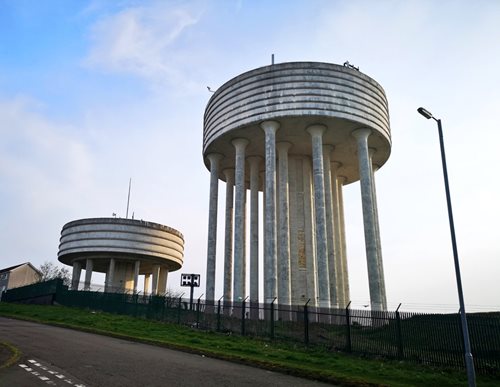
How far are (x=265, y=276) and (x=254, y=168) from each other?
41.7 feet

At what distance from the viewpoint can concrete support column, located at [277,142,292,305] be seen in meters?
32.9

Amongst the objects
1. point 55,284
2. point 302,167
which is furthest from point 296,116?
point 55,284

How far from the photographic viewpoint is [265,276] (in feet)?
110

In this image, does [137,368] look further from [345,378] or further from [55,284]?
[55,284]

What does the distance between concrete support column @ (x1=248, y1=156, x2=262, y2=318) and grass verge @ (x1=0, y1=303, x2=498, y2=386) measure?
1075 cm

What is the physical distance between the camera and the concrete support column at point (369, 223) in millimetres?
31453

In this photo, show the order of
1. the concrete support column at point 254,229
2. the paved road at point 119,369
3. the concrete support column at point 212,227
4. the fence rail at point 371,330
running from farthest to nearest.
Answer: the concrete support column at point 254,229 < the concrete support column at point 212,227 < the fence rail at point 371,330 < the paved road at point 119,369

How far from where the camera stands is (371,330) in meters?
21.5

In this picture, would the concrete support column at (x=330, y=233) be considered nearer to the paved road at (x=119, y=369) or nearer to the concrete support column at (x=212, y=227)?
the concrete support column at (x=212, y=227)

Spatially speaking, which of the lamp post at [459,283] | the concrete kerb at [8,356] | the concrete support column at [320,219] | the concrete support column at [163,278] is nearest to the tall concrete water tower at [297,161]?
the concrete support column at [320,219]

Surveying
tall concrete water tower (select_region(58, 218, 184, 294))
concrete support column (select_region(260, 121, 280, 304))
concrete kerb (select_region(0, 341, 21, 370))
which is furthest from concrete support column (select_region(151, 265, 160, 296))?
concrete kerb (select_region(0, 341, 21, 370))

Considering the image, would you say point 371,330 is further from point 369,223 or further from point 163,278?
point 163,278

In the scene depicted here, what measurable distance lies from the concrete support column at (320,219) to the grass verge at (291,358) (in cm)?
904

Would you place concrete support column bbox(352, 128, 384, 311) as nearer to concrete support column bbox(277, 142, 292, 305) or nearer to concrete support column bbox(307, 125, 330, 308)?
concrete support column bbox(307, 125, 330, 308)
